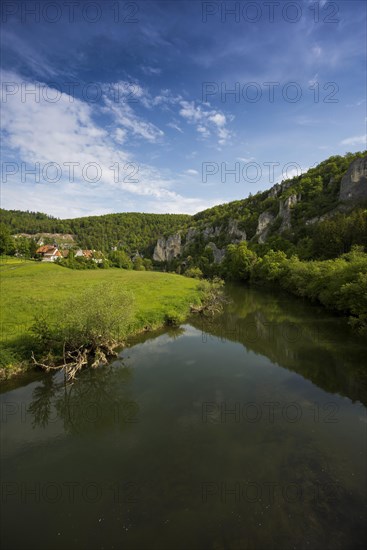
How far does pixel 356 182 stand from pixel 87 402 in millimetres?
79407

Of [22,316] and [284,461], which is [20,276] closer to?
[22,316]

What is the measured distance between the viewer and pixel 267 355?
876 inches

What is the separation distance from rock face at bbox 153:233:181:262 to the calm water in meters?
130

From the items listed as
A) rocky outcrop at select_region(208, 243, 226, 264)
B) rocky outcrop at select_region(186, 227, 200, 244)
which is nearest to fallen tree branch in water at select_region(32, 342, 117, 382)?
rocky outcrop at select_region(208, 243, 226, 264)

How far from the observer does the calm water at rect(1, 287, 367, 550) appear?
8555 millimetres

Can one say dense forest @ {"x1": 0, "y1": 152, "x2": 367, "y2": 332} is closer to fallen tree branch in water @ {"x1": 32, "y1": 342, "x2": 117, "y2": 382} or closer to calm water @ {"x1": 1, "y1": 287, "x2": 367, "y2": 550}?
calm water @ {"x1": 1, "y1": 287, "x2": 367, "y2": 550}

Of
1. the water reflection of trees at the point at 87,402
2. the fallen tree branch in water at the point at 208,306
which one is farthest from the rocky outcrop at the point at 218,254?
the water reflection of trees at the point at 87,402

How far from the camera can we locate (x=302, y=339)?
2561cm

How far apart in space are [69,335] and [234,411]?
1185 centimetres

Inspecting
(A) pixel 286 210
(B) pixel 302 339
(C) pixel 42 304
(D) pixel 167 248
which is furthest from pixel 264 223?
(C) pixel 42 304

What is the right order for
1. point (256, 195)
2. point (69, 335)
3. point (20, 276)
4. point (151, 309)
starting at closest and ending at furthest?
point (69, 335)
point (151, 309)
point (20, 276)
point (256, 195)

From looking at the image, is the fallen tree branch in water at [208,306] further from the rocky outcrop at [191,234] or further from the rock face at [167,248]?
the rock face at [167,248]

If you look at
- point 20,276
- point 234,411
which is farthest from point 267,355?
point 20,276

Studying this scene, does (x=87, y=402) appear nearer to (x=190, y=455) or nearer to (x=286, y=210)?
(x=190, y=455)
